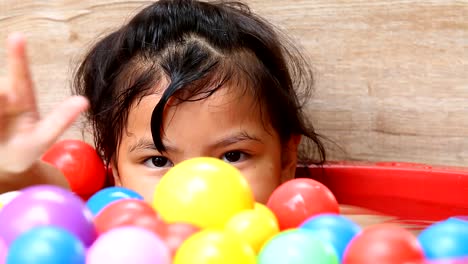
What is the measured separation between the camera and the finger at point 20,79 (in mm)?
615

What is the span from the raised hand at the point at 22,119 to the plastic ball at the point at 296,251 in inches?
9.2

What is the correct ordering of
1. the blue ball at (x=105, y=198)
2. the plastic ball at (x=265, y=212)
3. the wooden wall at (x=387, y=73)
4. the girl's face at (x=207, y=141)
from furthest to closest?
the wooden wall at (x=387, y=73) < the girl's face at (x=207, y=141) < the blue ball at (x=105, y=198) < the plastic ball at (x=265, y=212)

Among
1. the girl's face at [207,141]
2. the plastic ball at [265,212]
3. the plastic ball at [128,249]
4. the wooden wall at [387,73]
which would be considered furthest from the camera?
the wooden wall at [387,73]

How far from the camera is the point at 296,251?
426mm

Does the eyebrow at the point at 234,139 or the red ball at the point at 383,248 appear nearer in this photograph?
the red ball at the point at 383,248

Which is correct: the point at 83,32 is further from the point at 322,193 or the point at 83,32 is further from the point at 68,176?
the point at 322,193

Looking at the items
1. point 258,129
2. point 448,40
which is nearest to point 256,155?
point 258,129

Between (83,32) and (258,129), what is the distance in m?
0.45

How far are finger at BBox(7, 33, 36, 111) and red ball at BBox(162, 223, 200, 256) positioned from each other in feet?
0.71

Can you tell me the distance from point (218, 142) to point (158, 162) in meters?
0.09

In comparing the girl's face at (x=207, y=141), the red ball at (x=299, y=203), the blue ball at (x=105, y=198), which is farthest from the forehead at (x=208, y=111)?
the red ball at (x=299, y=203)

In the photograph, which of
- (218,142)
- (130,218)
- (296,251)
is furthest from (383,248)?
(218,142)

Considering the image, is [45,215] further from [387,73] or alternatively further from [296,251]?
[387,73]

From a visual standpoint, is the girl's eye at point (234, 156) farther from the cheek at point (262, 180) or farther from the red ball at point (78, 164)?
the red ball at point (78, 164)
